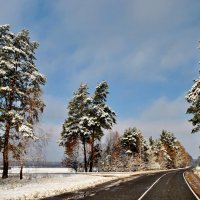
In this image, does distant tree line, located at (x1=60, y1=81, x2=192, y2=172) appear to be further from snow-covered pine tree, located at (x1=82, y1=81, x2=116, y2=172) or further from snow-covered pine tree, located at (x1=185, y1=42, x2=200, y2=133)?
snow-covered pine tree, located at (x1=185, y1=42, x2=200, y2=133)

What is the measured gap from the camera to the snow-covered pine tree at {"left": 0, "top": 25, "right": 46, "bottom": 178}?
89.8 ft

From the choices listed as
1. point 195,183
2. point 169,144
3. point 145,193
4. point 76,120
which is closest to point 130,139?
point 76,120

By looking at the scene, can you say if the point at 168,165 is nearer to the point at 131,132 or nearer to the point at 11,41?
the point at 131,132

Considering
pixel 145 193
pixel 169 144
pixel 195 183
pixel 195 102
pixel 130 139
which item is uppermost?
pixel 169 144

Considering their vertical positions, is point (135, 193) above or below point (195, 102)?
below

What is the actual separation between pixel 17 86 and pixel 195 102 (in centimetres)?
1668

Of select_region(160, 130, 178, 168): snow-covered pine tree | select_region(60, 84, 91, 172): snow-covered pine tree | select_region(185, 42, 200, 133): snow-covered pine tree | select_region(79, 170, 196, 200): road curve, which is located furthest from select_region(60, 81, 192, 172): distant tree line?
select_region(160, 130, 178, 168): snow-covered pine tree

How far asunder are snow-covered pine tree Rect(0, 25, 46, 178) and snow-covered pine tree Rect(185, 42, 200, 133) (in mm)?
13563

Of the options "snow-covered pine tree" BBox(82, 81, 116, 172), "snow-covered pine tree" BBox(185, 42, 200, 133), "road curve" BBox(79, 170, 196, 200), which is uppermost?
"snow-covered pine tree" BBox(82, 81, 116, 172)

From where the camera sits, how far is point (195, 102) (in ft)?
103

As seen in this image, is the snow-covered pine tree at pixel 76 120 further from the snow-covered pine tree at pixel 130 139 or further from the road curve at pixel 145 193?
the road curve at pixel 145 193

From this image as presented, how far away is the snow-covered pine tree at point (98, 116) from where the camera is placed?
55.1 metres

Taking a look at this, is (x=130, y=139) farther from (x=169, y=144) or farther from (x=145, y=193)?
(x=145, y=193)

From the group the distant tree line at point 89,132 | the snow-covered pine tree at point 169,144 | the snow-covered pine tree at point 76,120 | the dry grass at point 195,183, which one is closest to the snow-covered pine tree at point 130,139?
the distant tree line at point 89,132
